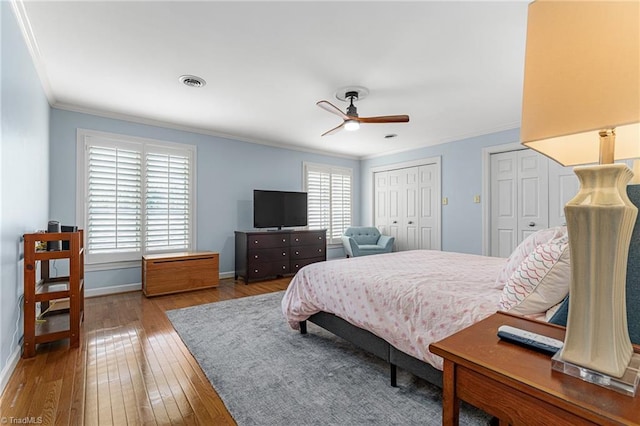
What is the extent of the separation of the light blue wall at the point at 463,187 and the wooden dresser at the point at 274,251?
2.27 m

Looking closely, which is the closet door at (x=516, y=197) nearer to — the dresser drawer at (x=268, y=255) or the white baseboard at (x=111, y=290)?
the dresser drawer at (x=268, y=255)

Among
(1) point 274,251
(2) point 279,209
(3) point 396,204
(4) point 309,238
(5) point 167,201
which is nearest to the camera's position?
(5) point 167,201

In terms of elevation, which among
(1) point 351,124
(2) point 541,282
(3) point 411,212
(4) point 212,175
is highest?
(1) point 351,124

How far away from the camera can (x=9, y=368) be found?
75.6 inches

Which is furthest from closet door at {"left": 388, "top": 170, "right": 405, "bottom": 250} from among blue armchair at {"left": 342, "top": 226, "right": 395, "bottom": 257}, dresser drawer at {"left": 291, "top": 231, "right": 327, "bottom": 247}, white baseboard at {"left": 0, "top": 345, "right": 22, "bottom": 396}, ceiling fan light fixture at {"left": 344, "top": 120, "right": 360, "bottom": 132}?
white baseboard at {"left": 0, "top": 345, "right": 22, "bottom": 396}

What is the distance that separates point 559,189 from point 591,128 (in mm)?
4196

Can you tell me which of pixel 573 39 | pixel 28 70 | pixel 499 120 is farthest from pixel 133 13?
pixel 499 120

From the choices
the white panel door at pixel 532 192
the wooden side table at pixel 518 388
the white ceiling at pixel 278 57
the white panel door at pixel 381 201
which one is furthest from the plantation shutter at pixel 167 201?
the white panel door at pixel 532 192

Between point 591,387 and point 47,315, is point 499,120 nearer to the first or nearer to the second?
point 591,387

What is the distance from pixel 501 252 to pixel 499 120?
1.95m

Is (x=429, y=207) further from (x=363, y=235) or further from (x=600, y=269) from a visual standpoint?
(x=600, y=269)

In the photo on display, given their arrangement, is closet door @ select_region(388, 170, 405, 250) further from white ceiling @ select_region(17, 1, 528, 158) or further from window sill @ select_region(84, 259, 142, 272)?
window sill @ select_region(84, 259, 142, 272)

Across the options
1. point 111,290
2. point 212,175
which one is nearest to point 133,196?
point 212,175

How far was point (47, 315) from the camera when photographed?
8.71 feet
